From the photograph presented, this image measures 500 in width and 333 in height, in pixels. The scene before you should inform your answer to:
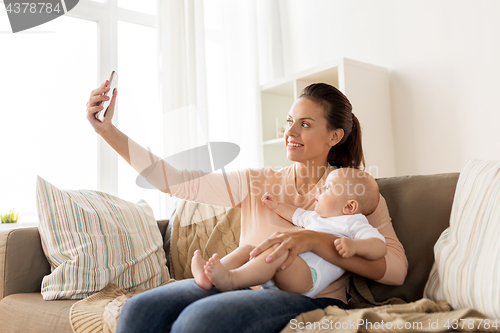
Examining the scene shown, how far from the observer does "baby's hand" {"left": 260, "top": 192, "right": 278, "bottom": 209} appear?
4.12 ft

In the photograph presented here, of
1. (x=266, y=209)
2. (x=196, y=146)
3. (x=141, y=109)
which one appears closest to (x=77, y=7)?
(x=141, y=109)

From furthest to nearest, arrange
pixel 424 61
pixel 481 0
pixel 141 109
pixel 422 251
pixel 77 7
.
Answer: pixel 141 109 → pixel 77 7 → pixel 424 61 → pixel 481 0 → pixel 422 251

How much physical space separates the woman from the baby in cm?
3

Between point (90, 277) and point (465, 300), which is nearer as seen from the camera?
point (465, 300)

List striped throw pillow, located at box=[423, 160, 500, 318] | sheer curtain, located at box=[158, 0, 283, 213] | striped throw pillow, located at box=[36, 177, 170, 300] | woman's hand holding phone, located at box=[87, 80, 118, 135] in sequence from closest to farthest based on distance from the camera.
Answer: striped throw pillow, located at box=[423, 160, 500, 318], woman's hand holding phone, located at box=[87, 80, 118, 135], striped throw pillow, located at box=[36, 177, 170, 300], sheer curtain, located at box=[158, 0, 283, 213]

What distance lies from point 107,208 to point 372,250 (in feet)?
3.44

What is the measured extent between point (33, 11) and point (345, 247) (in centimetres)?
226

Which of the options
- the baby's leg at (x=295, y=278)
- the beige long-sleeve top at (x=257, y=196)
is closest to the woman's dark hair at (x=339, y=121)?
the beige long-sleeve top at (x=257, y=196)

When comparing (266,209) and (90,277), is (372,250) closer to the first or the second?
(266,209)

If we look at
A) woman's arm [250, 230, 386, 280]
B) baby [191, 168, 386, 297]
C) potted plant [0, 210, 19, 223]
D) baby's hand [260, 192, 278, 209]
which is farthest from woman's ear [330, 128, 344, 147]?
potted plant [0, 210, 19, 223]

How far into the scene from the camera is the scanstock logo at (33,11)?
224 centimetres

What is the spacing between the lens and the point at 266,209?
1.30 m

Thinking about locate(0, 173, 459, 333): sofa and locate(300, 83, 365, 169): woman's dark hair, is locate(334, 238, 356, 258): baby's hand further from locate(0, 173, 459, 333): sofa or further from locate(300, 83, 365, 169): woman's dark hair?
locate(300, 83, 365, 169): woman's dark hair

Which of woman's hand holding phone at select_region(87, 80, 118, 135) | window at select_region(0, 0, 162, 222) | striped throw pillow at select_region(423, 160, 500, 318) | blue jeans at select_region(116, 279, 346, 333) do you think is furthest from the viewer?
window at select_region(0, 0, 162, 222)
